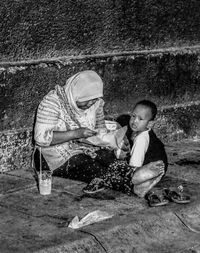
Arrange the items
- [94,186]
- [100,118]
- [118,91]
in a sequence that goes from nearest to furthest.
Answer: [94,186] → [100,118] → [118,91]

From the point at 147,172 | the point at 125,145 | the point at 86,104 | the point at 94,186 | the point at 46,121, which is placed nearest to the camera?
the point at 147,172

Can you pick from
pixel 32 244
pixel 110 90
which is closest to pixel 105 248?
pixel 32 244

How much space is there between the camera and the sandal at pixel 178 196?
218 inches

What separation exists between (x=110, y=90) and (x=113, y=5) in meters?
0.89

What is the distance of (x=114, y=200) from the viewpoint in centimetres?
562

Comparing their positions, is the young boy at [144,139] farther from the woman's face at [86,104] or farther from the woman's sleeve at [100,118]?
the woman's sleeve at [100,118]

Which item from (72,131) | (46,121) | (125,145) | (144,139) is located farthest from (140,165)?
(46,121)

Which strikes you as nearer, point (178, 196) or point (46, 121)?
point (178, 196)

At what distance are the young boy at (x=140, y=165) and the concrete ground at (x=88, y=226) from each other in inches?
3.7

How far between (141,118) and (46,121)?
837 mm

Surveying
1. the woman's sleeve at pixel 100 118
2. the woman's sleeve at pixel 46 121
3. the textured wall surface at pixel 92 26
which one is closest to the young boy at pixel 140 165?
the woman's sleeve at pixel 100 118

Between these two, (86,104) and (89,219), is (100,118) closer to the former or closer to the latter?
(86,104)

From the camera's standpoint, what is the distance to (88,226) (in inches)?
193

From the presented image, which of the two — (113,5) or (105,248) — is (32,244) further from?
(113,5)
